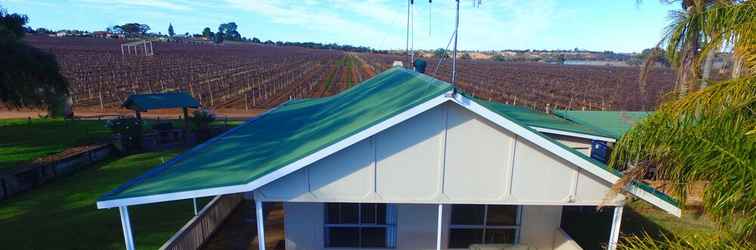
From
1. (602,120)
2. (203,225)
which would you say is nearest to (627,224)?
(602,120)

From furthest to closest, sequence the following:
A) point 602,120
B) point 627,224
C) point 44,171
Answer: point 602,120, point 44,171, point 627,224

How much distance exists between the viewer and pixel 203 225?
9.68 m

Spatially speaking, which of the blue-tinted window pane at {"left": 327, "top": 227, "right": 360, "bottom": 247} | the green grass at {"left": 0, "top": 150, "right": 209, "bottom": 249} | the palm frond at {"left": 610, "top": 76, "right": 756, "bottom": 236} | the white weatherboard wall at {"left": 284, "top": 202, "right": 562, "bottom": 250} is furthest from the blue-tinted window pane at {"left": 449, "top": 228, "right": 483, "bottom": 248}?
the green grass at {"left": 0, "top": 150, "right": 209, "bottom": 249}

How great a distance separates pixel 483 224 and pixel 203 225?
700cm

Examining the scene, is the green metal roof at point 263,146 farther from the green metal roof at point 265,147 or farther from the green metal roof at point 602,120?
the green metal roof at point 602,120

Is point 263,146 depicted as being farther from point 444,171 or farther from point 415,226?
point 444,171

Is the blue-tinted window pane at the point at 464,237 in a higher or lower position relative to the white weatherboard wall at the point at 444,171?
lower

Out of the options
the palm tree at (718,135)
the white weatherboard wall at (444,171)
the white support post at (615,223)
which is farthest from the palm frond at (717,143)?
the white support post at (615,223)

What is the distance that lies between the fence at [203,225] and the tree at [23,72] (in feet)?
44.9

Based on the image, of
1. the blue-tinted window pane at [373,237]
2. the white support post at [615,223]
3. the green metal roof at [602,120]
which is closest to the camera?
the white support post at [615,223]

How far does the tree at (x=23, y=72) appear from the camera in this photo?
56.3 feet

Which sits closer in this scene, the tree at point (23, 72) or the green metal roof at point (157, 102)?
the tree at point (23, 72)

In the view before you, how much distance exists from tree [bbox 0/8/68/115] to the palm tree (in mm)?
23392

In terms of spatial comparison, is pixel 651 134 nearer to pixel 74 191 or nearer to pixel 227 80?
pixel 74 191
